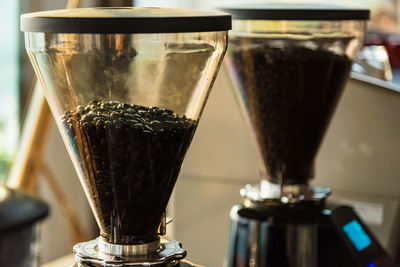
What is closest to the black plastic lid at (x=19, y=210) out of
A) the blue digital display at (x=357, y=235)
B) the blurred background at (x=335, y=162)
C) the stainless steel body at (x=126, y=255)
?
the stainless steel body at (x=126, y=255)

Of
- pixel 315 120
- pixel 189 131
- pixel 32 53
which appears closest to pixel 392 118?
pixel 315 120

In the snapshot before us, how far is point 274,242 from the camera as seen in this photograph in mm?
946

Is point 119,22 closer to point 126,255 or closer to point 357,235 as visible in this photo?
point 126,255

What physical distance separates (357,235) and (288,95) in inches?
8.1

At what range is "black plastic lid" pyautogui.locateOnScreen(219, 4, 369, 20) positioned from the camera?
2.98ft

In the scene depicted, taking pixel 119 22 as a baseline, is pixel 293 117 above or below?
below

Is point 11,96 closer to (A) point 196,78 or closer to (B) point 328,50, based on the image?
(B) point 328,50

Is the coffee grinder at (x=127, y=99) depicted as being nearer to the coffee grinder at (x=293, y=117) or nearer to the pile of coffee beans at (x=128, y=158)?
the pile of coffee beans at (x=128, y=158)

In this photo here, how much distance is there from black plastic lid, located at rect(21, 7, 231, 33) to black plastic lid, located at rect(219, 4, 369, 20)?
0.31 m

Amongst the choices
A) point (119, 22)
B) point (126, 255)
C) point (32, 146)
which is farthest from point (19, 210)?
point (32, 146)

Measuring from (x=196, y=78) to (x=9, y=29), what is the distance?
1.84 metres

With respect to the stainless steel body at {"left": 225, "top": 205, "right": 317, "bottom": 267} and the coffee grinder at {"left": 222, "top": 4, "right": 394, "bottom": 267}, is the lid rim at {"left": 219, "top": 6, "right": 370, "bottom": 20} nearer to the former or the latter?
the coffee grinder at {"left": 222, "top": 4, "right": 394, "bottom": 267}

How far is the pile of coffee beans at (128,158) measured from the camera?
62cm

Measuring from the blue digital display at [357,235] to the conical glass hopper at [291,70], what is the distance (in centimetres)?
10
